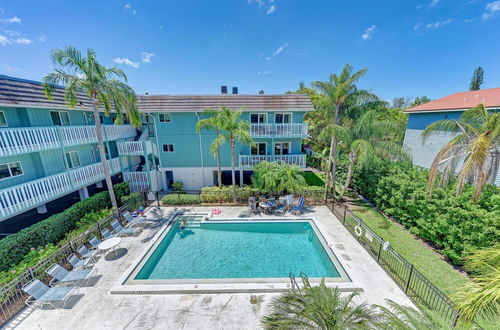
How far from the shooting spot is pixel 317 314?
4.28 metres

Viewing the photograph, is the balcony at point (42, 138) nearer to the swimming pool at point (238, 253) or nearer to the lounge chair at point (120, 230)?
the lounge chair at point (120, 230)

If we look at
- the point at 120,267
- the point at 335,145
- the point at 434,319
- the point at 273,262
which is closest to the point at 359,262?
the point at 273,262

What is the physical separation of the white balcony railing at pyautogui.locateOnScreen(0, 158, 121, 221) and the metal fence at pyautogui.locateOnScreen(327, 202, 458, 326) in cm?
1830

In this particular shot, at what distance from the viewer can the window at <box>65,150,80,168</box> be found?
13.7 meters

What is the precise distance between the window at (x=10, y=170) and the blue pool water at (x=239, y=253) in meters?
9.24

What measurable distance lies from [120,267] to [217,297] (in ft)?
17.1

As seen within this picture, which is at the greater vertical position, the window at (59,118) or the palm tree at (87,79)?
the palm tree at (87,79)

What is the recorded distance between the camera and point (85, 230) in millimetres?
10766

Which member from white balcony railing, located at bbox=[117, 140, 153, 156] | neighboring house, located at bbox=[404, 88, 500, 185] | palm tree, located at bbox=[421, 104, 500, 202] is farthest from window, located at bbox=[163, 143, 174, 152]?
neighboring house, located at bbox=[404, 88, 500, 185]

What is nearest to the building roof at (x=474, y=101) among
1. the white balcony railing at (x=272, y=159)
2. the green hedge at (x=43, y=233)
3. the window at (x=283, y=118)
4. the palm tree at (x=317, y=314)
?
the white balcony railing at (x=272, y=159)

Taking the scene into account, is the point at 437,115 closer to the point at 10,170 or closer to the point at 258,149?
the point at 258,149

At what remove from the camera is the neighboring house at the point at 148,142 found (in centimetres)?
1130

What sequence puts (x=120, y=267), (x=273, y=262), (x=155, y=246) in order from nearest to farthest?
(x=120, y=267) < (x=273, y=262) < (x=155, y=246)

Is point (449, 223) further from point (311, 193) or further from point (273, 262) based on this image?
point (273, 262)
